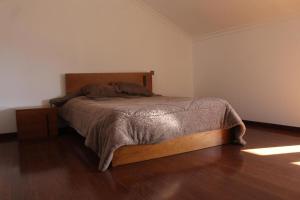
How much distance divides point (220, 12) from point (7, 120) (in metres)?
3.65

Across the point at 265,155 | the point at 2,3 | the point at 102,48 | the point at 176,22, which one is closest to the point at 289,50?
the point at 265,155

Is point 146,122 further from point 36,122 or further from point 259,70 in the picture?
point 259,70

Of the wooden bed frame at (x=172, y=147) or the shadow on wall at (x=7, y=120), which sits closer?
the wooden bed frame at (x=172, y=147)

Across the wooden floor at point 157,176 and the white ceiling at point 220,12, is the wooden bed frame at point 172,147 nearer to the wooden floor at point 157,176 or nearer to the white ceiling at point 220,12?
the wooden floor at point 157,176

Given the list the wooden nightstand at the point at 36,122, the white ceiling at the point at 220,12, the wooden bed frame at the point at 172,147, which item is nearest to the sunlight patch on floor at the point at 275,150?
the wooden bed frame at the point at 172,147

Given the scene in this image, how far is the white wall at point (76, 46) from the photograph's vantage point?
3.68 m

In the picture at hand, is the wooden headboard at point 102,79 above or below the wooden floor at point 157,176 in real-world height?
above

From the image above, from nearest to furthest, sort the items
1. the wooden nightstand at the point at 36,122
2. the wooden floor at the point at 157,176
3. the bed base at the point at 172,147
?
the wooden floor at the point at 157,176 < the bed base at the point at 172,147 < the wooden nightstand at the point at 36,122

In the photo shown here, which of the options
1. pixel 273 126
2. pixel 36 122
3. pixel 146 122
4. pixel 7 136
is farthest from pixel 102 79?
pixel 273 126

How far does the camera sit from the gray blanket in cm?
224

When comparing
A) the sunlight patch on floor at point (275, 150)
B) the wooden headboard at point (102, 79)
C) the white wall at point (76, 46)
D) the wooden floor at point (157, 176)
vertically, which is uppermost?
the white wall at point (76, 46)

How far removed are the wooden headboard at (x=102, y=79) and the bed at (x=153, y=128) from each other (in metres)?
0.90

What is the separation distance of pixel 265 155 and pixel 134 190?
4.71 feet

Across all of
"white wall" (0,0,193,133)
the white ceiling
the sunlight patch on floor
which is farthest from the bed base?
"white wall" (0,0,193,133)
